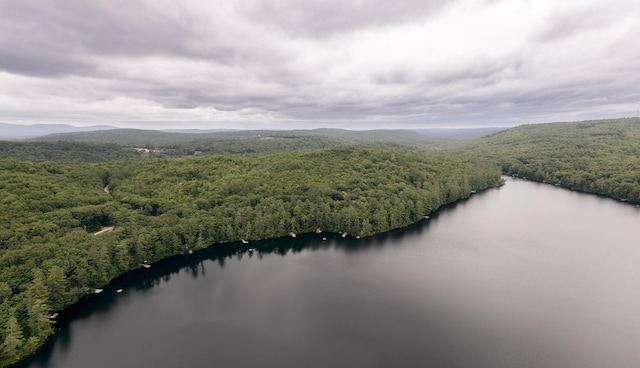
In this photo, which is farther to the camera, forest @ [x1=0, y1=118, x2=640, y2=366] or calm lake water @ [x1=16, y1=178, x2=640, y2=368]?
forest @ [x1=0, y1=118, x2=640, y2=366]

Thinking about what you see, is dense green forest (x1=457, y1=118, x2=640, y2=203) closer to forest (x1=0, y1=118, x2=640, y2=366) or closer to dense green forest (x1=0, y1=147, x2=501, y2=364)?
forest (x1=0, y1=118, x2=640, y2=366)

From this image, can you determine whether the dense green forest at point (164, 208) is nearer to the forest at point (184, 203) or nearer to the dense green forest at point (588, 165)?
the forest at point (184, 203)

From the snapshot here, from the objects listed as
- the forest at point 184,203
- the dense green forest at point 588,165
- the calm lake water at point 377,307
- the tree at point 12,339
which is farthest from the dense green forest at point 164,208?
the dense green forest at point 588,165

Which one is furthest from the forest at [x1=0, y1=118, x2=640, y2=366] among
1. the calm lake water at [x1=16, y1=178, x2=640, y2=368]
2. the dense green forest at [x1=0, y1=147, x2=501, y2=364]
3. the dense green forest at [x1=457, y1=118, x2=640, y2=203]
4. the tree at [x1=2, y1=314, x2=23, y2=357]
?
the calm lake water at [x1=16, y1=178, x2=640, y2=368]

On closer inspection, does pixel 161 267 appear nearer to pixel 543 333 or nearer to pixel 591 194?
pixel 543 333

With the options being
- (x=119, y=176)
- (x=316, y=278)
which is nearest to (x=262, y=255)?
(x=316, y=278)

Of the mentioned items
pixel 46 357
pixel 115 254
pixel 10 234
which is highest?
pixel 10 234
